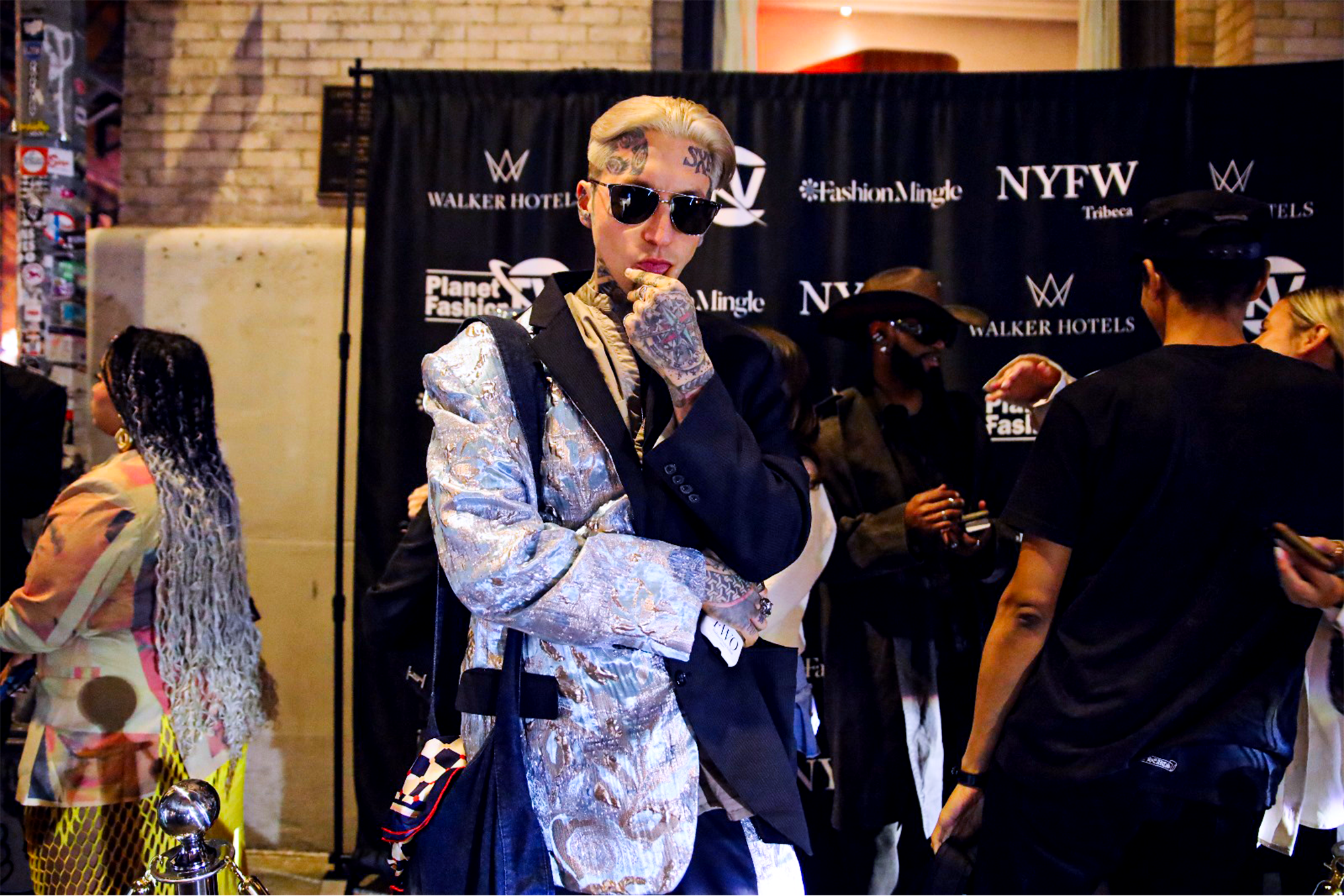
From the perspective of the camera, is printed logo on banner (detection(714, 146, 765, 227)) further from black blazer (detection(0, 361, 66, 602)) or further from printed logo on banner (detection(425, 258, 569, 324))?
black blazer (detection(0, 361, 66, 602))

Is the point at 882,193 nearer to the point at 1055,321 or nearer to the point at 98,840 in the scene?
the point at 1055,321

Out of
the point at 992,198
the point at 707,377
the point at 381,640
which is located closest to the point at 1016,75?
the point at 992,198

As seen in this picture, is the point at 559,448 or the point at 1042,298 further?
the point at 1042,298

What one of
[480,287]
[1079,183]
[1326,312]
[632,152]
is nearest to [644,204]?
[632,152]

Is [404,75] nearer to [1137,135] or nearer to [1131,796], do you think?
[1137,135]

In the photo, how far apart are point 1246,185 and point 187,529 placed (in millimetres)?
4096

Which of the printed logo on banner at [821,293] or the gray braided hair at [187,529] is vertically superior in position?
the printed logo on banner at [821,293]

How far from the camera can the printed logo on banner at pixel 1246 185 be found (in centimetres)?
416

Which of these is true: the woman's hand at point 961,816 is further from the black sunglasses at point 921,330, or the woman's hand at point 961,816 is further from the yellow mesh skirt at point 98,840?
the yellow mesh skirt at point 98,840

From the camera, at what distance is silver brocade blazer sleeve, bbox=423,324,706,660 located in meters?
1.49

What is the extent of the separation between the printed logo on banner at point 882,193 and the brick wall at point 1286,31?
1.61m

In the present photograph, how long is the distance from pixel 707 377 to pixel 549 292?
0.37m

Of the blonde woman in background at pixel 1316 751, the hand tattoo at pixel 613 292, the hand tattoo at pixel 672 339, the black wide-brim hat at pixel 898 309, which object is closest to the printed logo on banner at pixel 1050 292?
the black wide-brim hat at pixel 898 309

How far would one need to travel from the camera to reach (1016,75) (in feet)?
13.9
